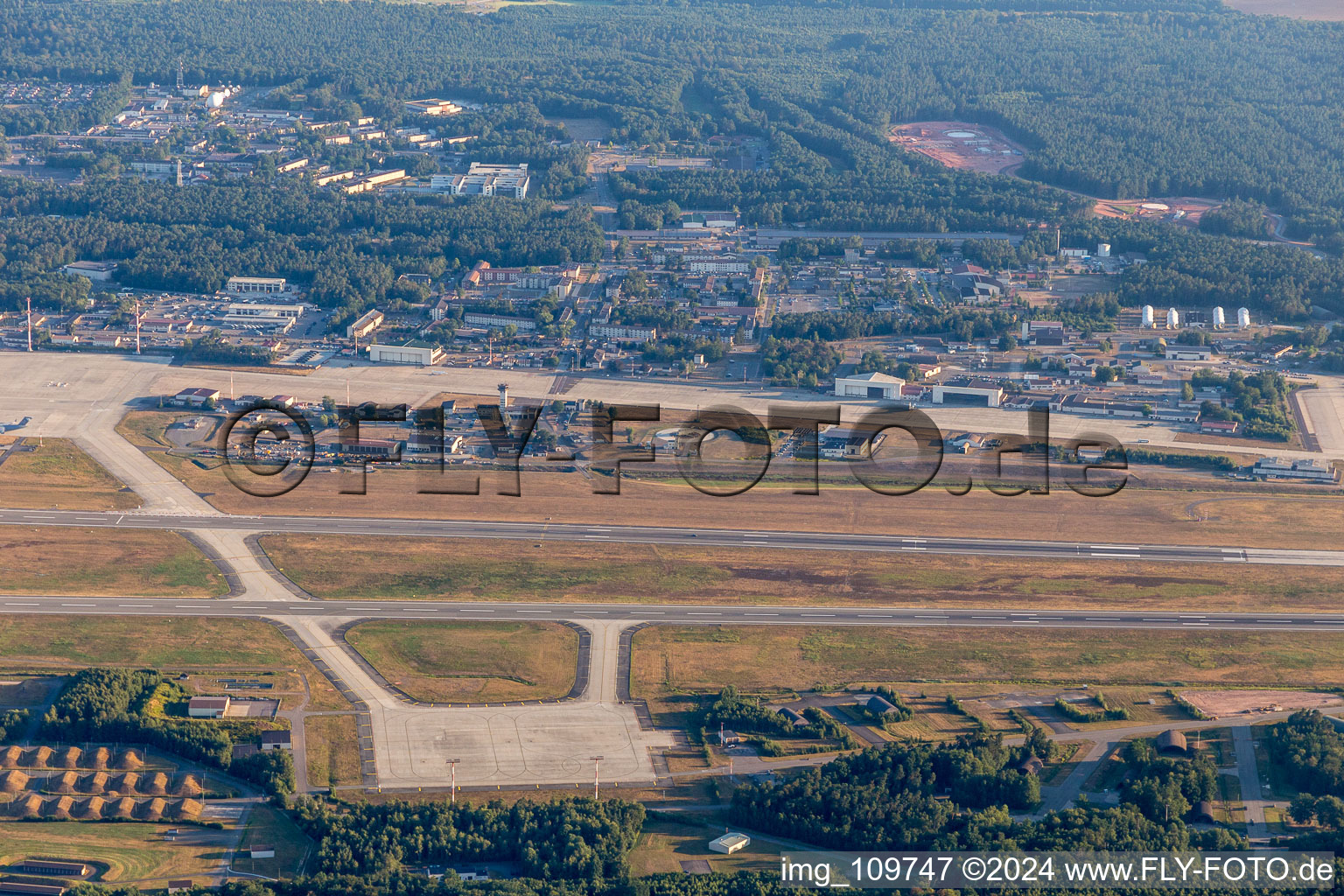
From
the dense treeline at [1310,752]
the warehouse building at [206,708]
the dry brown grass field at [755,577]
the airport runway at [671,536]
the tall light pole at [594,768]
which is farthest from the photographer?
the airport runway at [671,536]

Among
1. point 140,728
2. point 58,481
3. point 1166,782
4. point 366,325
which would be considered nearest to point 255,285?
point 366,325

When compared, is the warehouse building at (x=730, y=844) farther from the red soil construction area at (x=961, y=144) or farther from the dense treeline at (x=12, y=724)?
the red soil construction area at (x=961, y=144)

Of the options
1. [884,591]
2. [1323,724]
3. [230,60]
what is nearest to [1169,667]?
[1323,724]

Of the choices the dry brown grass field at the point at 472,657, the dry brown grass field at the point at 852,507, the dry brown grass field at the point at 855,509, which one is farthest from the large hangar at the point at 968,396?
the dry brown grass field at the point at 472,657

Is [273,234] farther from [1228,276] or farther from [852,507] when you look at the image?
[1228,276]

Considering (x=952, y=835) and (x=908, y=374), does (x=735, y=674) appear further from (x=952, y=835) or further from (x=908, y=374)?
(x=908, y=374)

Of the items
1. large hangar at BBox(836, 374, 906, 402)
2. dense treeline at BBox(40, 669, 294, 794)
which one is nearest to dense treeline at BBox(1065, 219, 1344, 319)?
large hangar at BBox(836, 374, 906, 402)

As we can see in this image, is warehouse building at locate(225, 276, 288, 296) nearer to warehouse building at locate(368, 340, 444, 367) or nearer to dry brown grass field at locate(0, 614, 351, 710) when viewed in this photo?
warehouse building at locate(368, 340, 444, 367)
